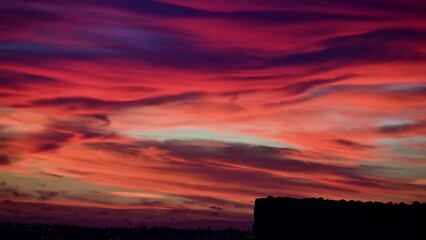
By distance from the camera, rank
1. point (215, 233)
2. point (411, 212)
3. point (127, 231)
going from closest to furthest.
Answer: point (411, 212), point (215, 233), point (127, 231)

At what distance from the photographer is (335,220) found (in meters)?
23.9

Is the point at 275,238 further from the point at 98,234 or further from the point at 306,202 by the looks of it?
the point at 98,234

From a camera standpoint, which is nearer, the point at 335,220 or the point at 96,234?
the point at 335,220

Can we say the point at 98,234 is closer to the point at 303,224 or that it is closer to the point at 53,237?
the point at 53,237

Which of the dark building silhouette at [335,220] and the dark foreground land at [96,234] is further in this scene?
the dark foreground land at [96,234]

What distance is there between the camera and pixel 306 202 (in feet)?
80.4

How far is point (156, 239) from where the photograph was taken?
7988 cm

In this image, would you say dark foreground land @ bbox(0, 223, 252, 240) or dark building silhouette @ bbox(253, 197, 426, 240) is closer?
dark building silhouette @ bbox(253, 197, 426, 240)

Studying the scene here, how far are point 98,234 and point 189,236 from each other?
11234 millimetres

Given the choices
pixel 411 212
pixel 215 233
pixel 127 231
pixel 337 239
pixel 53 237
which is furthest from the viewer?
pixel 127 231

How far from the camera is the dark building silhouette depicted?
72.9 feet

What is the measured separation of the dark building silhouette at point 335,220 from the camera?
Result: 2223cm

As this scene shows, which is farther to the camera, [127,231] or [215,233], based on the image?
[127,231]

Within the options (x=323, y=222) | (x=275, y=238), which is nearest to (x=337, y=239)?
Answer: (x=323, y=222)
